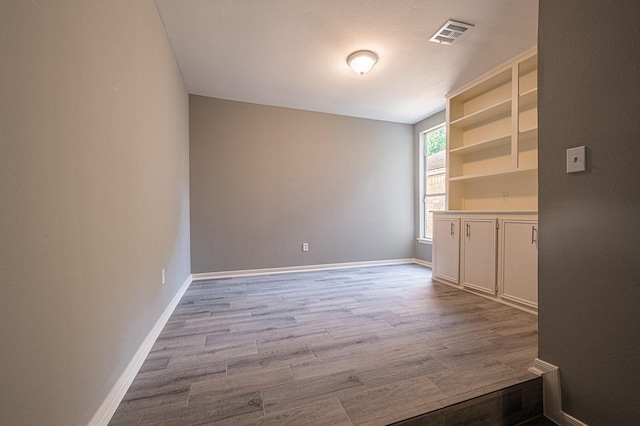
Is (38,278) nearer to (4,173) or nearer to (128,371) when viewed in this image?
(4,173)

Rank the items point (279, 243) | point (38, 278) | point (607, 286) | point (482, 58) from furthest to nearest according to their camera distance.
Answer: point (279, 243) → point (482, 58) → point (607, 286) → point (38, 278)

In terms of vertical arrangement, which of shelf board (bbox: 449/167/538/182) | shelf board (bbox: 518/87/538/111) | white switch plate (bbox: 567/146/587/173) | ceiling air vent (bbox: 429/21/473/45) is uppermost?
ceiling air vent (bbox: 429/21/473/45)

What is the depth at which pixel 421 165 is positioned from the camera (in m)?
4.54

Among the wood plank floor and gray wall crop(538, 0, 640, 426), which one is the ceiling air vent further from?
the wood plank floor

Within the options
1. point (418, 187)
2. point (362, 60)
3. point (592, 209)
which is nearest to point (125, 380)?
point (592, 209)

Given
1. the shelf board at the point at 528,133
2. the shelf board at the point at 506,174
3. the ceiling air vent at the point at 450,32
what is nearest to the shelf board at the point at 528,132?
the shelf board at the point at 528,133

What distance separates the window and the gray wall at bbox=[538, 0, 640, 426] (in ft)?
9.54

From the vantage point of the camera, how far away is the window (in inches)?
164

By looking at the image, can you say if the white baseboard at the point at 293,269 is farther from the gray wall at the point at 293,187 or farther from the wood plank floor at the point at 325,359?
the wood plank floor at the point at 325,359

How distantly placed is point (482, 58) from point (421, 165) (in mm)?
2040

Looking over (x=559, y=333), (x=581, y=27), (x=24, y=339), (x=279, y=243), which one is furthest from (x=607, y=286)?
(x=279, y=243)

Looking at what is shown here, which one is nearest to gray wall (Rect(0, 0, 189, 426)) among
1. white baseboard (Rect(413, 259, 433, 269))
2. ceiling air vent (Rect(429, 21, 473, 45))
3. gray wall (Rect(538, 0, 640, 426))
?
gray wall (Rect(538, 0, 640, 426))

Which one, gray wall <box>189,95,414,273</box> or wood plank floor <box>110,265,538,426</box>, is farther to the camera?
gray wall <box>189,95,414,273</box>

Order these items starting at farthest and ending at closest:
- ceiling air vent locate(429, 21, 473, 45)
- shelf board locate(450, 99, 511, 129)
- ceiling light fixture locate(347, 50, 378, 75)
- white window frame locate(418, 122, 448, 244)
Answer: white window frame locate(418, 122, 448, 244) < shelf board locate(450, 99, 511, 129) < ceiling light fixture locate(347, 50, 378, 75) < ceiling air vent locate(429, 21, 473, 45)
